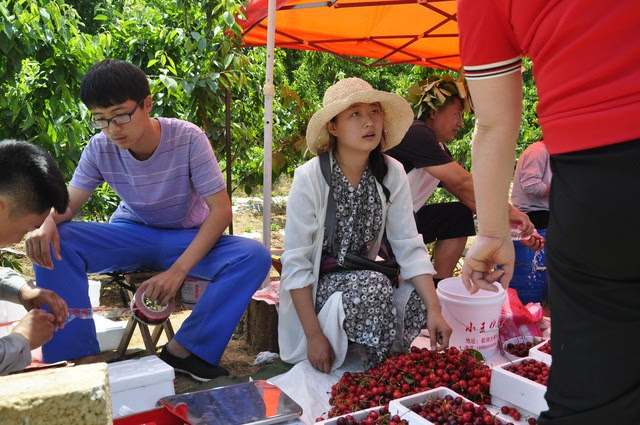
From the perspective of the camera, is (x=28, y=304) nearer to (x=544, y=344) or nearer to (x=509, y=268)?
(x=509, y=268)

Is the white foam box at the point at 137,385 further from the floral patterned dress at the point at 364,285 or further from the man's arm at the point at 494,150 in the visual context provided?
the man's arm at the point at 494,150

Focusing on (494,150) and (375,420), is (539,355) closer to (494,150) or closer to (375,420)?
(375,420)

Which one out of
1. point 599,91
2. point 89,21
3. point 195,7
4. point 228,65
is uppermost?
point 89,21

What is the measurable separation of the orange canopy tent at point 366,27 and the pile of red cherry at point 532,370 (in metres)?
2.83

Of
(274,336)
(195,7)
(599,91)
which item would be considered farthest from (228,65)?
(599,91)

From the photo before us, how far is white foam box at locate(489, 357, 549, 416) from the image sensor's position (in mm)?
2215

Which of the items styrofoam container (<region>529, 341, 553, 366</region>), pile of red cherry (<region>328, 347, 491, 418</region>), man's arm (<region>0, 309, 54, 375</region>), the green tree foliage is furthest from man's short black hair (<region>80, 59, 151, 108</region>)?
styrofoam container (<region>529, 341, 553, 366</region>)

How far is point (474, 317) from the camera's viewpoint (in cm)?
295

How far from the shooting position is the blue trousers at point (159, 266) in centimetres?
272

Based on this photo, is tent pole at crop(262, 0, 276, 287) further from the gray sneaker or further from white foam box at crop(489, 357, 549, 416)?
white foam box at crop(489, 357, 549, 416)

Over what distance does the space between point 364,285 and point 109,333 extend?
145 centimetres

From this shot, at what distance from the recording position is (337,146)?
2.99 metres

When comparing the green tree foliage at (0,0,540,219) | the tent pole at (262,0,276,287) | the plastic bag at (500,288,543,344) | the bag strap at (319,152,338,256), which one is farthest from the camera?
the green tree foliage at (0,0,540,219)

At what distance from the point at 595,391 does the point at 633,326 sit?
0.44 ft
